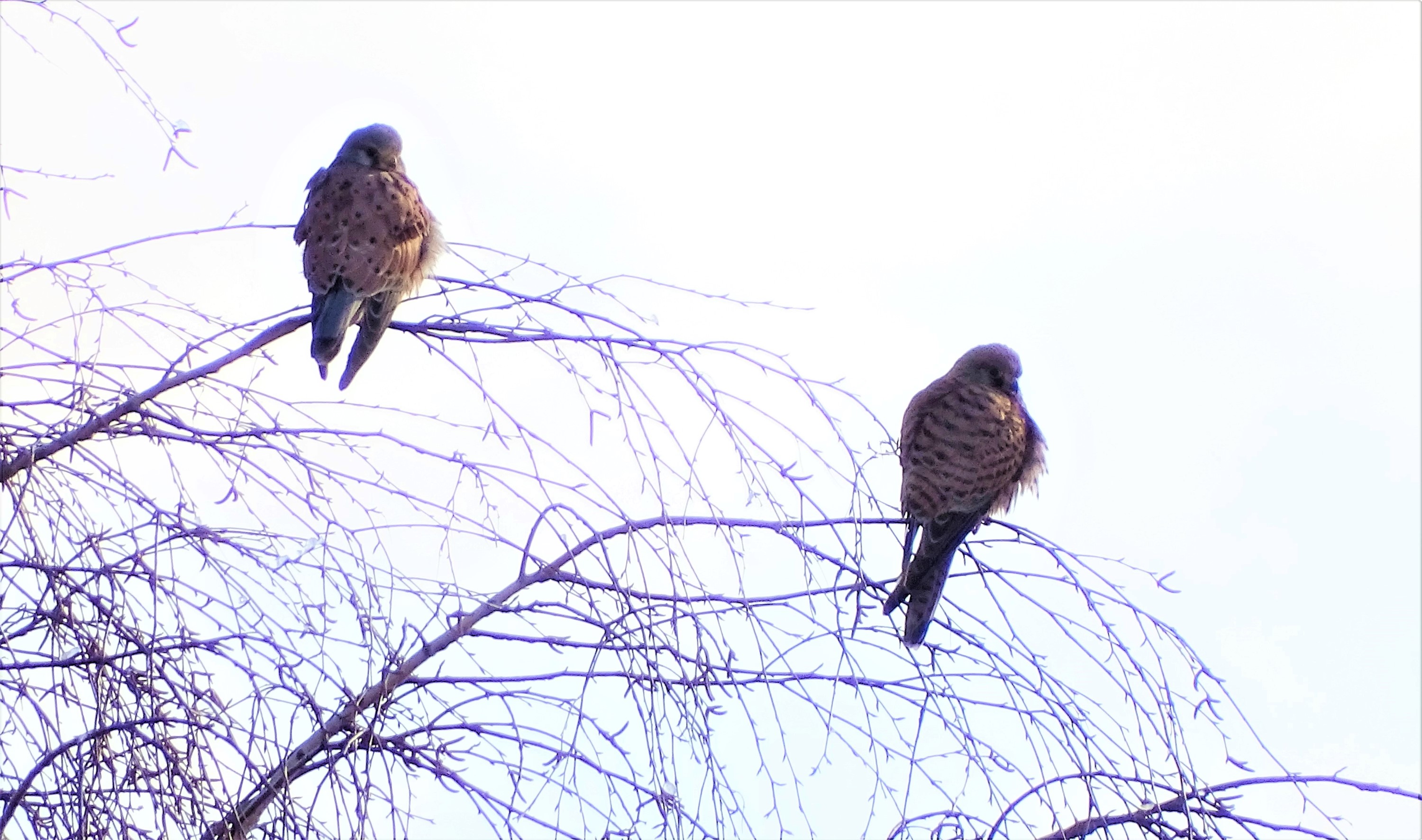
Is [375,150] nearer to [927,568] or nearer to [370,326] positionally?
[370,326]

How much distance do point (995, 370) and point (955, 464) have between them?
2.52 feet

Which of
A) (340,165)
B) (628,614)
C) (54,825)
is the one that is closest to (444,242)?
(340,165)

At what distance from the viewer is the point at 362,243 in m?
3.72

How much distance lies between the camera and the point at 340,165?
4.13 metres

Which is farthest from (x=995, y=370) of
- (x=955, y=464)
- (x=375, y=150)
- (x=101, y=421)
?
(x=101, y=421)

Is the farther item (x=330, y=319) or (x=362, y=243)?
(x=362, y=243)

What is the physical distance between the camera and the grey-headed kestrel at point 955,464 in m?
3.84

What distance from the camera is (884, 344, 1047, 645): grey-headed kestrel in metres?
3.84

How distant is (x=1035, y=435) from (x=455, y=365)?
7.91 ft

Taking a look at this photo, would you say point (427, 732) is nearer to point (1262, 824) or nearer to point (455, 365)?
point (455, 365)

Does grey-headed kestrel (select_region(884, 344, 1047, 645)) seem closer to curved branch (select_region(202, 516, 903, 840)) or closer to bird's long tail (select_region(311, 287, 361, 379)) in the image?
curved branch (select_region(202, 516, 903, 840))

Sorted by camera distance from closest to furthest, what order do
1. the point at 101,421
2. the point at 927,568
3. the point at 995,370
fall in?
the point at 101,421 < the point at 927,568 < the point at 995,370

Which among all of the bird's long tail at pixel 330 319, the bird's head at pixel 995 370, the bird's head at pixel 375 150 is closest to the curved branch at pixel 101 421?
the bird's long tail at pixel 330 319

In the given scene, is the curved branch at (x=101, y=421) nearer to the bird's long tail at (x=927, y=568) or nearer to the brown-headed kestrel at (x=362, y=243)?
the brown-headed kestrel at (x=362, y=243)
